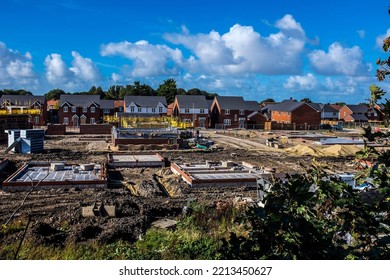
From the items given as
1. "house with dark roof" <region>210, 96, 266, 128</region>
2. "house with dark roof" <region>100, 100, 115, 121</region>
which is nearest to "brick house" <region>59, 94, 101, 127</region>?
"house with dark roof" <region>100, 100, 115, 121</region>

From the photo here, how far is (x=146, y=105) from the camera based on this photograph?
6869 centimetres

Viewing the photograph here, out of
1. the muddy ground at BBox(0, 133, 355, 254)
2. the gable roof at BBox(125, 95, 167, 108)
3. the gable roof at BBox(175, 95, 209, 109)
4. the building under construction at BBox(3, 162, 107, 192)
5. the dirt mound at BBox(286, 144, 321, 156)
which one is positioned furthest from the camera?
the gable roof at BBox(125, 95, 167, 108)

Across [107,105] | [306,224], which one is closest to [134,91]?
[107,105]

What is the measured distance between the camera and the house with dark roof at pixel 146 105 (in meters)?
67.5

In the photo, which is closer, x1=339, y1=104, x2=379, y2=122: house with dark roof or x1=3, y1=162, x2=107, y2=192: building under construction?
x1=3, y1=162, x2=107, y2=192: building under construction

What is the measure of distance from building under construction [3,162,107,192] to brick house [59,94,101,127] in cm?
4281

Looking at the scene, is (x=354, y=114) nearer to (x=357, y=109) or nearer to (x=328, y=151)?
(x=357, y=109)

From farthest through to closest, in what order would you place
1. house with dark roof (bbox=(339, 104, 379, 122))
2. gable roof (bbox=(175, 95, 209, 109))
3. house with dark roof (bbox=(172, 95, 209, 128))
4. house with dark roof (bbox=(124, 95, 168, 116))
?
1. house with dark roof (bbox=(339, 104, 379, 122))
2. house with dark roof (bbox=(124, 95, 168, 116))
3. gable roof (bbox=(175, 95, 209, 109))
4. house with dark roof (bbox=(172, 95, 209, 128))

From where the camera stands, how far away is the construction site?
10992 millimetres

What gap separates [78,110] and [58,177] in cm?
4805

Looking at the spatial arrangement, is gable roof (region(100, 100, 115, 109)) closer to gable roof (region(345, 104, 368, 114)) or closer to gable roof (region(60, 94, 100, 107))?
gable roof (region(60, 94, 100, 107))

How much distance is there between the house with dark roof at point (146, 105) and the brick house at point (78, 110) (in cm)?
524

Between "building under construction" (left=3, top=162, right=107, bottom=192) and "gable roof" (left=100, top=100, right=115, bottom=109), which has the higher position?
"gable roof" (left=100, top=100, right=115, bottom=109)

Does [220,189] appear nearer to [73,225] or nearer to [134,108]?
[73,225]
